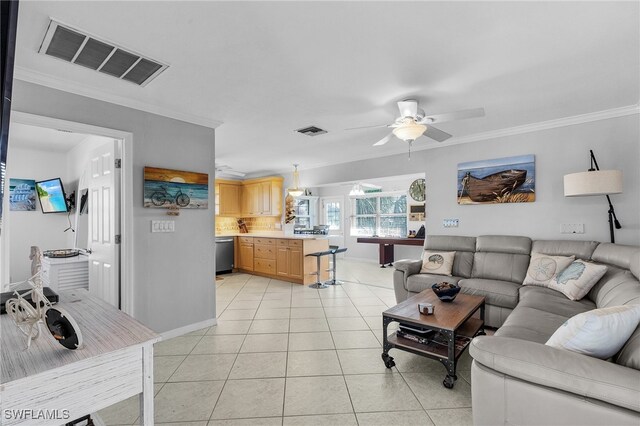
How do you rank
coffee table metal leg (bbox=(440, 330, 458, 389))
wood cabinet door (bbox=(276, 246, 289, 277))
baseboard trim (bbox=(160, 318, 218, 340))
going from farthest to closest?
1. wood cabinet door (bbox=(276, 246, 289, 277))
2. baseboard trim (bbox=(160, 318, 218, 340))
3. coffee table metal leg (bbox=(440, 330, 458, 389))

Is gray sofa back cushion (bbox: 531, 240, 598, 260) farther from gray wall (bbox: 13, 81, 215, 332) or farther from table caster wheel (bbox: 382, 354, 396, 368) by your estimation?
gray wall (bbox: 13, 81, 215, 332)

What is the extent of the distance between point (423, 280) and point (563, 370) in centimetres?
264

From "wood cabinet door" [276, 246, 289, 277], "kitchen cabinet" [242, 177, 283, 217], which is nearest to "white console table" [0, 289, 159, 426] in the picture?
"wood cabinet door" [276, 246, 289, 277]

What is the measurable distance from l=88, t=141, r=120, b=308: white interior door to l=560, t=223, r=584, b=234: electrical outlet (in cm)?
497

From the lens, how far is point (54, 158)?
201 inches

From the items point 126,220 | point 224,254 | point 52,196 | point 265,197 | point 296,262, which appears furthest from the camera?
point 265,197

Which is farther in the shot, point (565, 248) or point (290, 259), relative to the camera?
point (290, 259)

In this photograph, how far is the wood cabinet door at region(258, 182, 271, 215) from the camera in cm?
698

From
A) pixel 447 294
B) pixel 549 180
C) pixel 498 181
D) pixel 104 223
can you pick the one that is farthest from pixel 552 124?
pixel 104 223

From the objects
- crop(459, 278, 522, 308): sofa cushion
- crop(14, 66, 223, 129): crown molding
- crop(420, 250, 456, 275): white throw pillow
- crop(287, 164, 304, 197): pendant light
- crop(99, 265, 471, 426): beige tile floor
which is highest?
crop(14, 66, 223, 129): crown molding

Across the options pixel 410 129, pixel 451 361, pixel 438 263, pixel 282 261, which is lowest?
pixel 451 361

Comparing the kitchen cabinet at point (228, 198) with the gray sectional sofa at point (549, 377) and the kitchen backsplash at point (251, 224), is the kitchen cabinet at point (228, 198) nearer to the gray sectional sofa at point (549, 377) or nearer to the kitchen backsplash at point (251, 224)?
the kitchen backsplash at point (251, 224)

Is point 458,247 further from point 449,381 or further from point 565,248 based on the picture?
point 449,381

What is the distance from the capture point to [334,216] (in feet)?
29.9
